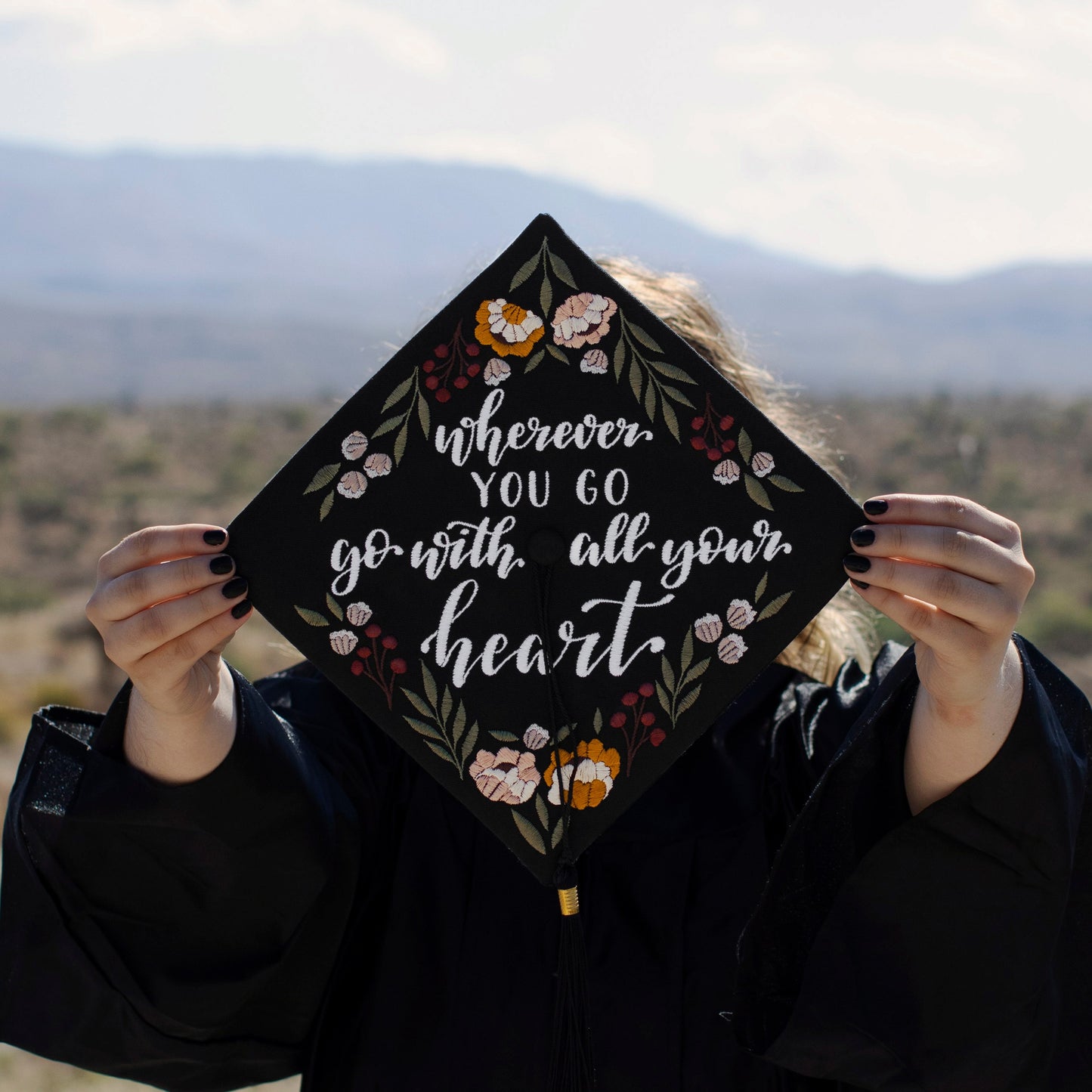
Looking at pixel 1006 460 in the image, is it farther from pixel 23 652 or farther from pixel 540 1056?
pixel 540 1056

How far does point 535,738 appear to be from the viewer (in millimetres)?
1651

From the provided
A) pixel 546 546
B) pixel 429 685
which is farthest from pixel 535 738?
pixel 546 546

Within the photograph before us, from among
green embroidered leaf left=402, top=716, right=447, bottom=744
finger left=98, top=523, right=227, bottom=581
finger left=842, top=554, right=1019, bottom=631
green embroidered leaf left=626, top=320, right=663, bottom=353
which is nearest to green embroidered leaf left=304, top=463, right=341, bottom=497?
finger left=98, top=523, right=227, bottom=581

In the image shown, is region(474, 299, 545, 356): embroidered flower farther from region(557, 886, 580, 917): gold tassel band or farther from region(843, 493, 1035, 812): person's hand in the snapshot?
region(557, 886, 580, 917): gold tassel band

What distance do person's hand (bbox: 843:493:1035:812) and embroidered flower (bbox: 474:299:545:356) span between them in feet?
1.75

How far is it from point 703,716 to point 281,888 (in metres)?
0.69

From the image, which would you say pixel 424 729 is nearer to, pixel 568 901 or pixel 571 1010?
pixel 568 901

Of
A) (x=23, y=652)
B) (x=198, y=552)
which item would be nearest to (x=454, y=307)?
(x=198, y=552)

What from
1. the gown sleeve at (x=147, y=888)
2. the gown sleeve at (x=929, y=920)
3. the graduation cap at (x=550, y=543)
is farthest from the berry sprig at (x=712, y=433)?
the gown sleeve at (x=147, y=888)

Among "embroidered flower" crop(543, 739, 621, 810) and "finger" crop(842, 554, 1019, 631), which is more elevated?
"finger" crop(842, 554, 1019, 631)

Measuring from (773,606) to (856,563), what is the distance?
149 mm

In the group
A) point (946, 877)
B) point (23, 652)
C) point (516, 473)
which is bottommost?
point (946, 877)

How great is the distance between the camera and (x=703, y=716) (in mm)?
1648

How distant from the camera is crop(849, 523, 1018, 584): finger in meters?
1.40
